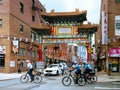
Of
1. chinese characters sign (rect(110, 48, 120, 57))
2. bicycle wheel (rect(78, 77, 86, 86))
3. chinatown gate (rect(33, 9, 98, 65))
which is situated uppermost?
chinatown gate (rect(33, 9, 98, 65))

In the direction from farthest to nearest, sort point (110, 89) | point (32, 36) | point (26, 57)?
1. point (32, 36)
2. point (26, 57)
3. point (110, 89)

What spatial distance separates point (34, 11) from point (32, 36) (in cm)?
519

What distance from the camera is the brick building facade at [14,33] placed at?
162 ft

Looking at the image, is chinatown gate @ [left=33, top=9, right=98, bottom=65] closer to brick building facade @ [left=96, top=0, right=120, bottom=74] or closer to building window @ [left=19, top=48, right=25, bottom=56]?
building window @ [left=19, top=48, right=25, bottom=56]

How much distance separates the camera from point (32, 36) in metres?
67.7


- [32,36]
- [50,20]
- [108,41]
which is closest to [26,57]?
[32,36]

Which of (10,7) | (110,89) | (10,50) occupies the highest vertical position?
(10,7)

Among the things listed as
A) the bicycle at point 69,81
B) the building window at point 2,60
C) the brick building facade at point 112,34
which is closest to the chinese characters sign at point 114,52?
the brick building facade at point 112,34

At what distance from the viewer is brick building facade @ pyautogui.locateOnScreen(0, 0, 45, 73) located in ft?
162

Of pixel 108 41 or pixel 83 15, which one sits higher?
pixel 83 15

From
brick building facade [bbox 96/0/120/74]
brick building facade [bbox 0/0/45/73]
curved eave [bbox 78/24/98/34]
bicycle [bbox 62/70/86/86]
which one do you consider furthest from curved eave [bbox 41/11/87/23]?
bicycle [bbox 62/70/86/86]

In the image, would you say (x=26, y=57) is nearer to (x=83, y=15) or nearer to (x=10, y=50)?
(x=10, y=50)

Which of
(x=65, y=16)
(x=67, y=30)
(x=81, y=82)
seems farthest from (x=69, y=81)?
(x=65, y=16)

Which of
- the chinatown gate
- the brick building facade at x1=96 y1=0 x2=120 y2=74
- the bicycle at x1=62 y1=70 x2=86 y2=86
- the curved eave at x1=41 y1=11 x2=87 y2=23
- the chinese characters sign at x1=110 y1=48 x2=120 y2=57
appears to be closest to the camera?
the bicycle at x1=62 y1=70 x2=86 y2=86
